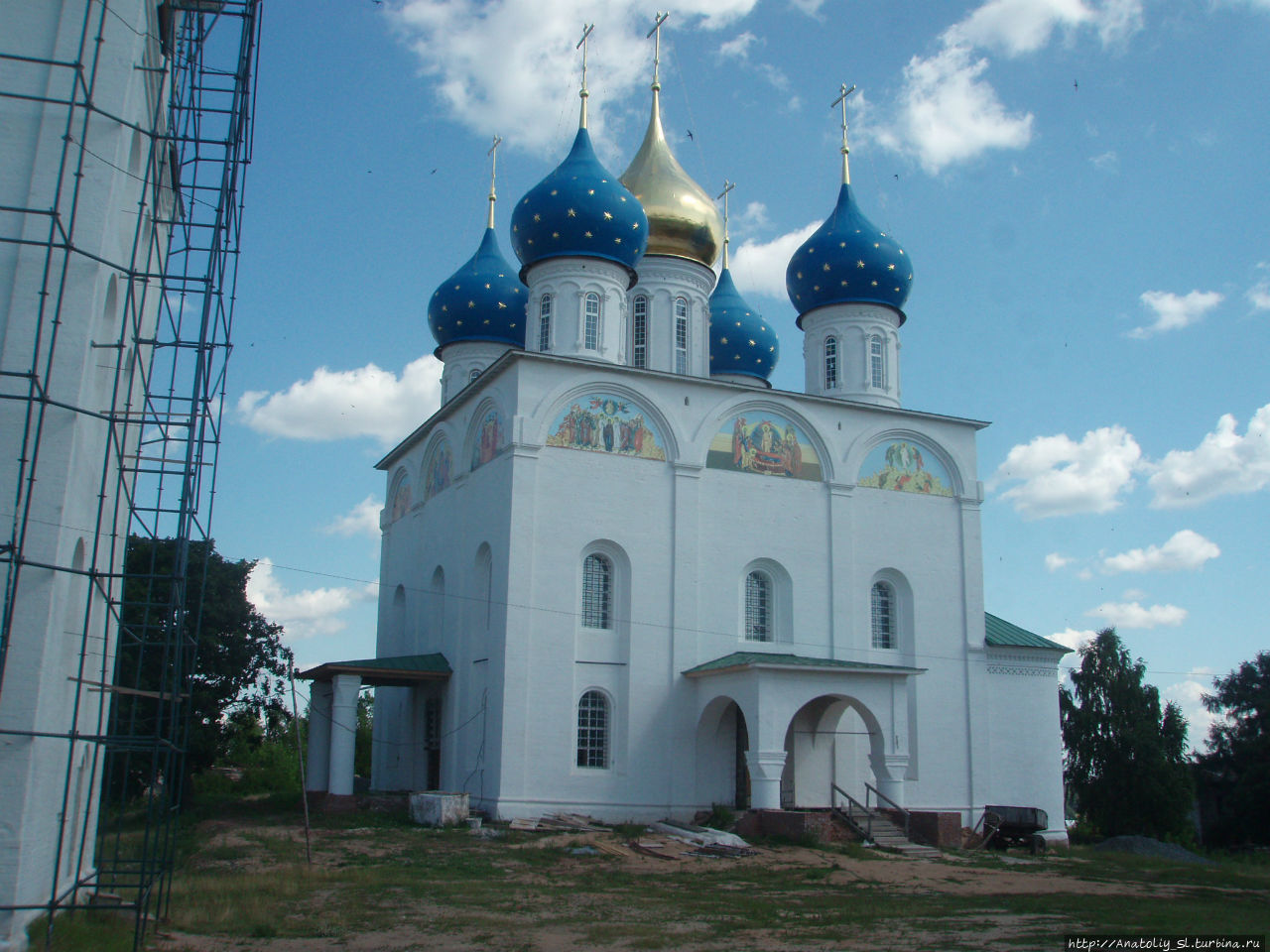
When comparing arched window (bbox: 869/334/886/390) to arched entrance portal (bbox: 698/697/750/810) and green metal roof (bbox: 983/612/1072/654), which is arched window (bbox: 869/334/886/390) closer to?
green metal roof (bbox: 983/612/1072/654)

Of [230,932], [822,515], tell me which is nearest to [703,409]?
[822,515]

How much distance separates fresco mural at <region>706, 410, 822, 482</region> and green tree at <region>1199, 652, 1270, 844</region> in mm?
14231

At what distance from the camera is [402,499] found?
25.3 meters

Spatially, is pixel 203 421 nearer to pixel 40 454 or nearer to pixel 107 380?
pixel 107 380

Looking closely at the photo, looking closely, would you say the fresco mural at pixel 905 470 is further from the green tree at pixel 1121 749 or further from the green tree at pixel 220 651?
the green tree at pixel 220 651

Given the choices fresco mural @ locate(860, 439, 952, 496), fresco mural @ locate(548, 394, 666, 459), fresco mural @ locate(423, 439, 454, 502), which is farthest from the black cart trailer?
fresco mural @ locate(423, 439, 454, 502)

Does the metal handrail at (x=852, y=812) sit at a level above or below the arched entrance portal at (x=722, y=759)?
below

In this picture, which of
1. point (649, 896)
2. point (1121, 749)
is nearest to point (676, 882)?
point (649, 896)

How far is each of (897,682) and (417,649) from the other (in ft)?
30.5

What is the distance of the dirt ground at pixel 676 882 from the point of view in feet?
30.3

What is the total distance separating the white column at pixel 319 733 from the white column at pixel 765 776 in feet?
25.9

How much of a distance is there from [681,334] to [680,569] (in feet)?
18.7

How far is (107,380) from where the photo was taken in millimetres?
10797

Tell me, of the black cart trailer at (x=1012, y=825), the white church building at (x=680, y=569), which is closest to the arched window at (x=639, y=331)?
the white church building at (x=680, y=569)
